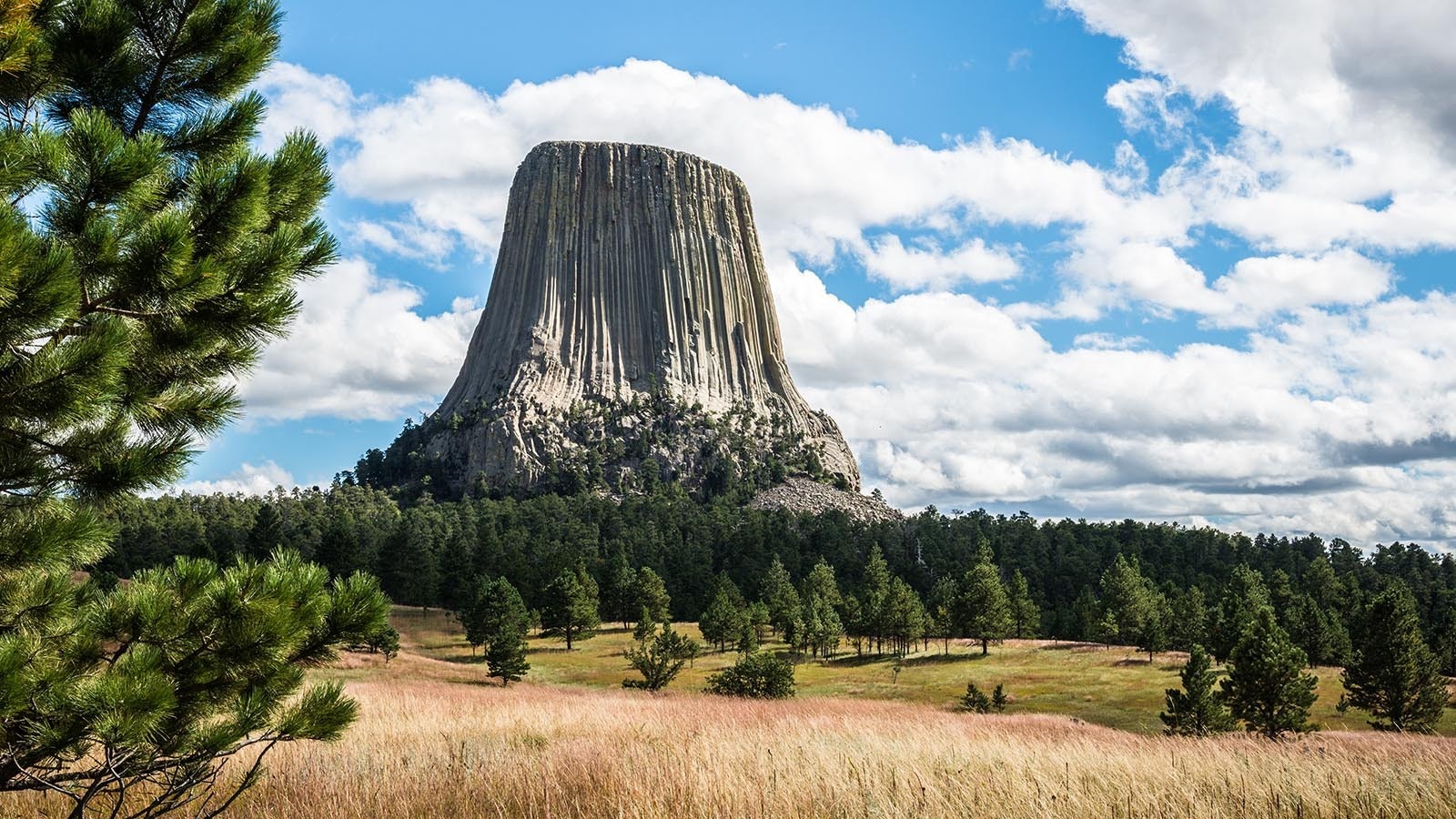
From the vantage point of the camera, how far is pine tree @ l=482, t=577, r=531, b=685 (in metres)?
51.0

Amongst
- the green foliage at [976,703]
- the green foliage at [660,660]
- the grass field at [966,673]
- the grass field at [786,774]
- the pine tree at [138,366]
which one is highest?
the pine tree at [138,366]

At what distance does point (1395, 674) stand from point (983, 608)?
3175cm

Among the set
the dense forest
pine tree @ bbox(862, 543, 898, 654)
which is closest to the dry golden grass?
the dense forest

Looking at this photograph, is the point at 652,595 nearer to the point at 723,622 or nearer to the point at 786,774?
the point at 723,622

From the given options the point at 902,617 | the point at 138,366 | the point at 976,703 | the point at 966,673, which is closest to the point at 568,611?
the point at 902,617

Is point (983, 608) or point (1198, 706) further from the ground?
point (983, 608)

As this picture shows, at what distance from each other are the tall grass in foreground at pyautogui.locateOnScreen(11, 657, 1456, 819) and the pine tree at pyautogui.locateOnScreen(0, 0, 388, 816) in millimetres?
2068

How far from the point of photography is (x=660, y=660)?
5169 cm

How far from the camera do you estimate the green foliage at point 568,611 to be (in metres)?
76.8

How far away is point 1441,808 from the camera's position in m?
7.70

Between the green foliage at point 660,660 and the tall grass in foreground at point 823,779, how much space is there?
3264cm

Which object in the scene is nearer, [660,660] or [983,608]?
[660,660]

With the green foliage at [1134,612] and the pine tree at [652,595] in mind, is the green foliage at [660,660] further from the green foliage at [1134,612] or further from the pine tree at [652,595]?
the green foliage at [1134,612]

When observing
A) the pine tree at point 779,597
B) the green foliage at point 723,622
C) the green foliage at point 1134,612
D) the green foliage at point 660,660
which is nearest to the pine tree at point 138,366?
the green foliage at point 660,660
